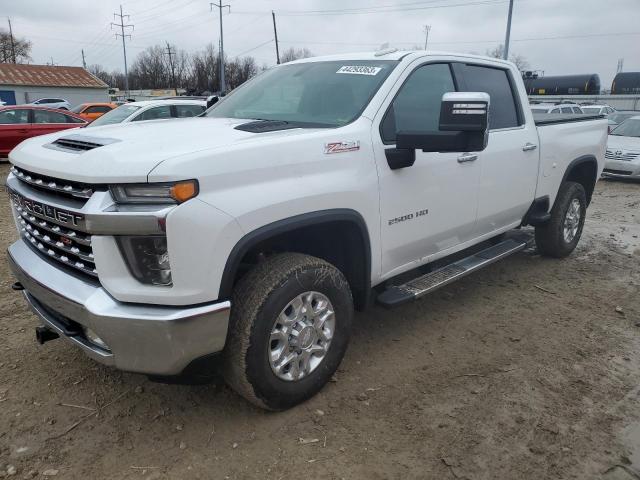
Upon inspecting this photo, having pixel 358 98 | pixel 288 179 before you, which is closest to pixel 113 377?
pixel 288 179

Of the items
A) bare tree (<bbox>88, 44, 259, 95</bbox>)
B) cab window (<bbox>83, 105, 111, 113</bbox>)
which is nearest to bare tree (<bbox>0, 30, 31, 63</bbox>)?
bare tree (<bbox>88, 44, 259, 95</bbox>)

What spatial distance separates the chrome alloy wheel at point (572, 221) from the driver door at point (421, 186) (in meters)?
2.16

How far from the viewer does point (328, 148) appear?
9.43 ft

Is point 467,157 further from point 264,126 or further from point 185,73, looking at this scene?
point 185,73

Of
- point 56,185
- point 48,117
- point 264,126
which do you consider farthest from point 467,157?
point 48,117

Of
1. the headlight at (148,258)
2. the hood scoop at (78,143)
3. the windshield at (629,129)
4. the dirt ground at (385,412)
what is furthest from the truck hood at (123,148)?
the windshield at (629,129)

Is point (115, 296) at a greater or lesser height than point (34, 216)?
lesser

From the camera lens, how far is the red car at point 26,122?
40.0 feet

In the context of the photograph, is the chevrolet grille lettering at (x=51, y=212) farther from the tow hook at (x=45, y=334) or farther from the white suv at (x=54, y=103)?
the white suv at (x=54, y=103)

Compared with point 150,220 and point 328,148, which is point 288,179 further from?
point 150,220

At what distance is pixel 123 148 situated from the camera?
8.14 ft

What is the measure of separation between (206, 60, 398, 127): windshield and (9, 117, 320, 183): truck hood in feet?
1.31

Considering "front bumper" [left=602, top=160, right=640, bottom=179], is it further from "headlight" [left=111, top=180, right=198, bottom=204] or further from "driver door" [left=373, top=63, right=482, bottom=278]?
"headlight" [left=111, top=180, right=198, bottom=204]

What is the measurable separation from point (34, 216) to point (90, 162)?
2.39 feet
